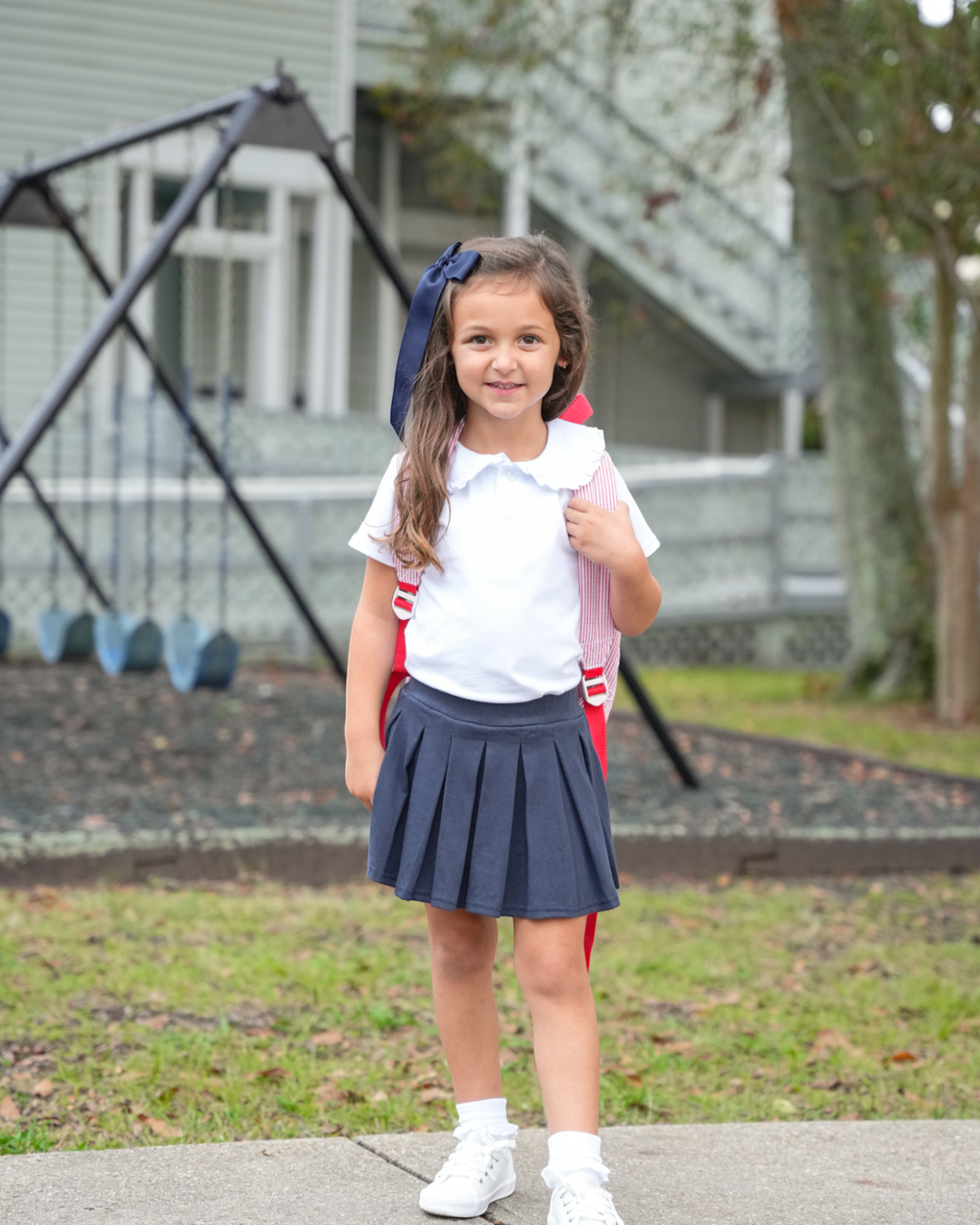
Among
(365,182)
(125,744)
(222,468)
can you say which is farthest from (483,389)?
(365,182)

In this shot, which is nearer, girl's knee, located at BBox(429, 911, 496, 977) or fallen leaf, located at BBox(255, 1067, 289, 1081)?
girl's knee, located at BBox(429, 911, 496, 977)

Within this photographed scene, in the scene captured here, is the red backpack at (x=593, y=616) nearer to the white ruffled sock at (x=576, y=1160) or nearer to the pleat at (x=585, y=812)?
the pleat at (x=585, y=812)

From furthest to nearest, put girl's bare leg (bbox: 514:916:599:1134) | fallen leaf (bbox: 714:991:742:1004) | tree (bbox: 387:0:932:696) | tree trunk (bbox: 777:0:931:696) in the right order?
1. tree trunk (bbox: 777:0:931:696)
2. tree (bbox: 387:0:932:696)
3. fallen leaf (bbox: 714:991:742:1004)
4. girl's bare leg (bbox: 514:916:599:1134)

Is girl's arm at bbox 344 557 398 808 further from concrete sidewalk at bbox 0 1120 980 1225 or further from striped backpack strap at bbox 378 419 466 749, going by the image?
concrete sidewalk at bbox 0 1120 980 1225

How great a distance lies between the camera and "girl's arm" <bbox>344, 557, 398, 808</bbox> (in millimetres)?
2402

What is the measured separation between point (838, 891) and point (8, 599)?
252 inches

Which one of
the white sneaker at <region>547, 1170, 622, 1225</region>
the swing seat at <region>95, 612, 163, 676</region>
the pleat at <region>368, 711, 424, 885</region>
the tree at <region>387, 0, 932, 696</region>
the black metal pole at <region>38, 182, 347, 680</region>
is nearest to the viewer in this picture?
→ the white sneaker at <region>547, 1170, 622, 1225</region>

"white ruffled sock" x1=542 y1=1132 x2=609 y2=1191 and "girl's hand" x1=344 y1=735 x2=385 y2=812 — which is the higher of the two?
"girl's hand" x1=344 y1=735 x2=385 y2=812

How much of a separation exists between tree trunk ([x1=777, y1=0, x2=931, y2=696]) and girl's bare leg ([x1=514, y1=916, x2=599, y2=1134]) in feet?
24.4

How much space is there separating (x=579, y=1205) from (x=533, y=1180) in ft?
1.14

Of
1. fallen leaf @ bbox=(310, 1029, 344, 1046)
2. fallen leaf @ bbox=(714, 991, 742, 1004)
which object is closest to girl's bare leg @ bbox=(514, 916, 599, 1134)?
fallen leaf @ bbox=(310, 1029, 344, 1046)

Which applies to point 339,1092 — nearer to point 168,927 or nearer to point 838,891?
point 168,927

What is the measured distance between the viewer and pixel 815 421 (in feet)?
58.3

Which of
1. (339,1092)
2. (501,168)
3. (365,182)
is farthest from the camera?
(365,182)
